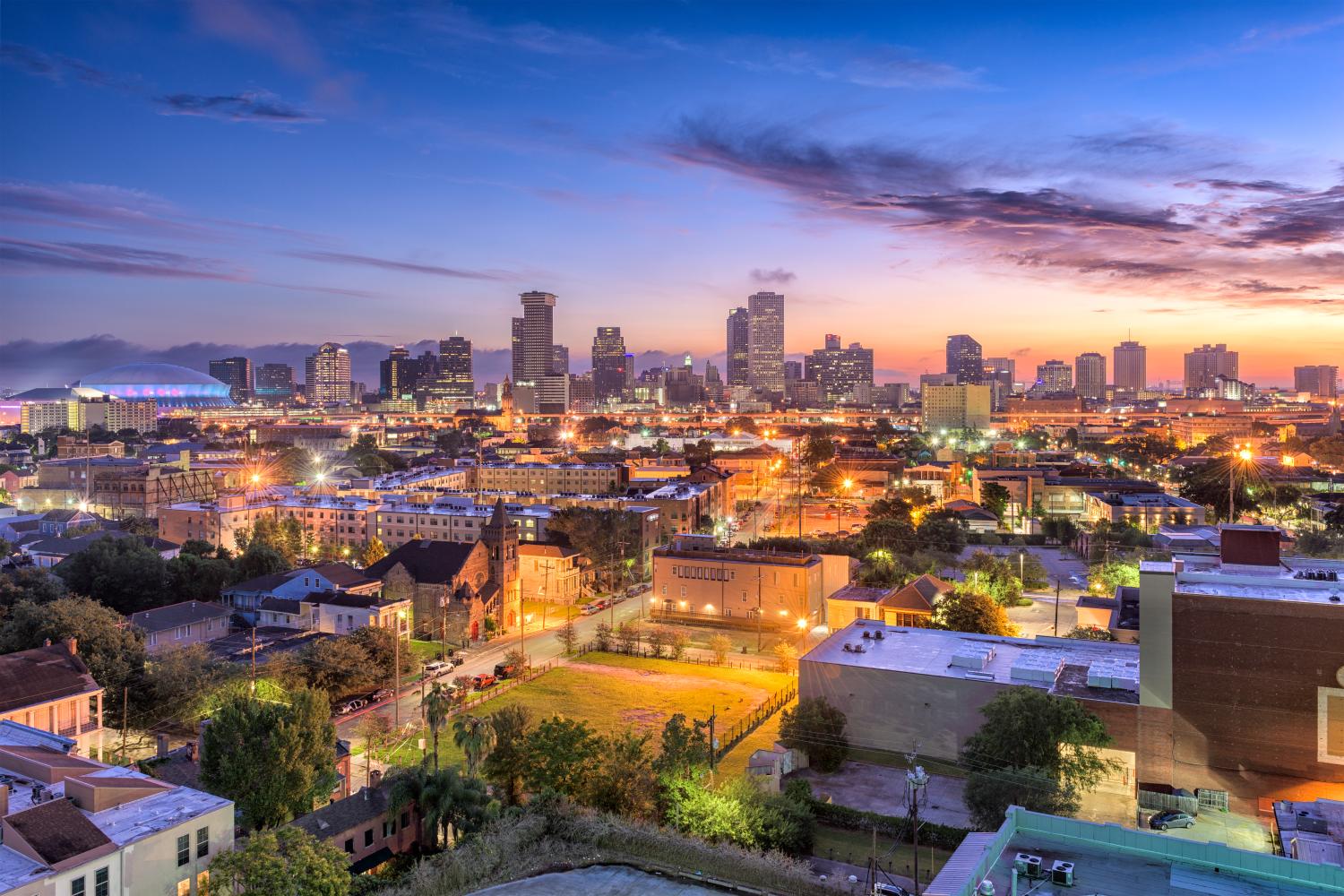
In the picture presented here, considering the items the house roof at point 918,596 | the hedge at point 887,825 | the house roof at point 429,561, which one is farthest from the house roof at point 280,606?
the hedge at point 887,825

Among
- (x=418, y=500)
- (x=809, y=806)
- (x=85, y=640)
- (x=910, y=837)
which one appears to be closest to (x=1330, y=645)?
(x=910, y=837)

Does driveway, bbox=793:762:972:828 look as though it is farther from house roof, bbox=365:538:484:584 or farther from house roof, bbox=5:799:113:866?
house roof, bbox=365:538:484:584

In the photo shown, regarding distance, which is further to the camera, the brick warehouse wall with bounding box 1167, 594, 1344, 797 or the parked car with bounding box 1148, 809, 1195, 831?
the brick warehouse wall with bounding box 1167, 594, 1344, 797

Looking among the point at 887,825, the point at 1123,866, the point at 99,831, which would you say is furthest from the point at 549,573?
the point at 1123,866

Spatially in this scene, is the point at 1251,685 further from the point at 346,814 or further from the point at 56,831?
the point at 56,831

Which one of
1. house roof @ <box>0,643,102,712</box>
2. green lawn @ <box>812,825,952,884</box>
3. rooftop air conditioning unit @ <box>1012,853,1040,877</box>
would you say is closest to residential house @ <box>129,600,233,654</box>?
house roof @ <box>0,643,102,712</box>
